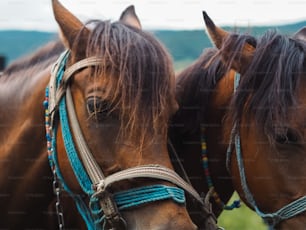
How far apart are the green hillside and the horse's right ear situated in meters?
0.18

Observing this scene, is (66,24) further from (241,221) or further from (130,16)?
(241,221)

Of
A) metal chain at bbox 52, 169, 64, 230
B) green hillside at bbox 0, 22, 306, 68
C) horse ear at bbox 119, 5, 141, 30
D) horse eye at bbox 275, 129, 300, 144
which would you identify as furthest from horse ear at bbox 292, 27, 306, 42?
metal chain at bbox 52, 169, 64, 230

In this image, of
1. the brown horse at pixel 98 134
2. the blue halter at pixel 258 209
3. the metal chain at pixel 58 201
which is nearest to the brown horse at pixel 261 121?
the blue halter at pixel 258 209

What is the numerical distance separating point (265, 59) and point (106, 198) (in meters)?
0.88

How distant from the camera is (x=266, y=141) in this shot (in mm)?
2826

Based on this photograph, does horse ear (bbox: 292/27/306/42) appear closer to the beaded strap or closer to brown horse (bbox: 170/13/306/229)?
brown horse (bbox: 170/13/306/229)

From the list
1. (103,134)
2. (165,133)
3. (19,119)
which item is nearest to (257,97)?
(165,133)

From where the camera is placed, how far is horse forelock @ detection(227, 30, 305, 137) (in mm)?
2795

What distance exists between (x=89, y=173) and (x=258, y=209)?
29.8 inches

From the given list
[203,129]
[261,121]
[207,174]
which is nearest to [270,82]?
[261,121]

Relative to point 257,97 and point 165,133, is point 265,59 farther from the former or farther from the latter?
point 165,133

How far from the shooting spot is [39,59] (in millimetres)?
3074

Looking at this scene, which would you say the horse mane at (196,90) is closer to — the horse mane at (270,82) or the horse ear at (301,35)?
the horse mane at (270,82)

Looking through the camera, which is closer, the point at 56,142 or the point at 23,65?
the point at 56,142
